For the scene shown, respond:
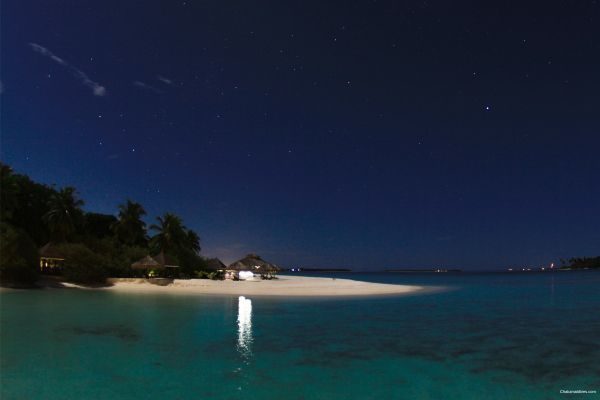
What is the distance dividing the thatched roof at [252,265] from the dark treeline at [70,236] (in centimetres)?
422

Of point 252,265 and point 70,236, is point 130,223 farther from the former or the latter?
point 252,265

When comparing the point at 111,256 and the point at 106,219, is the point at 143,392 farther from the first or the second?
the point at 106,219

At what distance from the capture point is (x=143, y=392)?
8727 millimetres

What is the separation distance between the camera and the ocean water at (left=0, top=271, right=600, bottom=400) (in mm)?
9109

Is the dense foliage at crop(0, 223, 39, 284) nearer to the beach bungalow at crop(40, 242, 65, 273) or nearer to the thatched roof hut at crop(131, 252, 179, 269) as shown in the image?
the beach bungalow at crop(40, 242, 65, 273)

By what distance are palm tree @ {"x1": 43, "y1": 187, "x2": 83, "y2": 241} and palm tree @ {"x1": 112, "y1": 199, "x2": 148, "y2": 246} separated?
6349mm

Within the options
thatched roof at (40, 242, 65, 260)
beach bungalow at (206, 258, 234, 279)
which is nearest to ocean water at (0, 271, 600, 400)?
thatched roof at (40, 242, 65, 260)

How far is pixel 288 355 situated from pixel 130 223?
4598 centimetres

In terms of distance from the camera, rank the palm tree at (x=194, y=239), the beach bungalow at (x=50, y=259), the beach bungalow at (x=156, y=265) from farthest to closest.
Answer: the palm tree at (x=194, y=239) < the beach bungalow at (x=50, y=259) < the beach bungalow at (x=156, y=265)

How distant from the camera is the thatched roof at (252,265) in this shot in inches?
2040

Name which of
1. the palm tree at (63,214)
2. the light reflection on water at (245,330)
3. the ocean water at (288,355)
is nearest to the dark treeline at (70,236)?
the palm tree at (63,214)

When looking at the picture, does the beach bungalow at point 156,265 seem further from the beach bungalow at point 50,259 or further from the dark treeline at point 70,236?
the beach bungalow at point 50,259

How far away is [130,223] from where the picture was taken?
53.2m

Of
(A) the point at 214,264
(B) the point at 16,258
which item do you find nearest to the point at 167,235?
(A) the point at 214,264
